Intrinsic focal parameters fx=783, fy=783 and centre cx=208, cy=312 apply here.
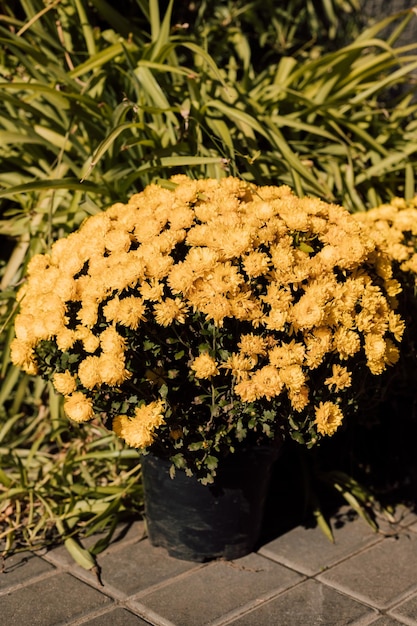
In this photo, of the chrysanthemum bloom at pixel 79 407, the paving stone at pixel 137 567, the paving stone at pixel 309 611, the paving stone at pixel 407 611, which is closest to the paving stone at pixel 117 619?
the paving stone at pixel 137 567

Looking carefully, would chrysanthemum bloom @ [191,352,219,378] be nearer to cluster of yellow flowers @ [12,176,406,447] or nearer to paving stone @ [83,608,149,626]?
cluster of yellow flowers @ [12,176,406,447]

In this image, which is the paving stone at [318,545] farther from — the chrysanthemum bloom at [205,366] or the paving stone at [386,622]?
the chrysanthemum bloom at [205,366]

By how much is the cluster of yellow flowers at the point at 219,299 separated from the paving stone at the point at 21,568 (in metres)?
0.52

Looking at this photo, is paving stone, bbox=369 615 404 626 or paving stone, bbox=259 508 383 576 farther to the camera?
paving stone, bbox=259 508 383 576

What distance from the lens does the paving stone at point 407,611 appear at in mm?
1985

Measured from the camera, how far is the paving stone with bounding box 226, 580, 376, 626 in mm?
1984

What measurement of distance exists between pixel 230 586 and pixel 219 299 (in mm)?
841

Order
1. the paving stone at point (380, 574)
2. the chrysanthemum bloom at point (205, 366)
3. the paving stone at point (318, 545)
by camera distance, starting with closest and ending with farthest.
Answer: the chrysanthemum bloom at point (205, 366) → the paving stone at point (380, 574) → the paving stone at point (318, 545)

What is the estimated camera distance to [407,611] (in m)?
2.02

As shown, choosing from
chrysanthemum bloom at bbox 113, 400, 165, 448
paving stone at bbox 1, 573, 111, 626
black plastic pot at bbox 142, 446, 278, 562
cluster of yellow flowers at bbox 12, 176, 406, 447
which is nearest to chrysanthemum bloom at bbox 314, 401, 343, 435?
cluster of yellow flowers at bbox 12, 176, 406, 447

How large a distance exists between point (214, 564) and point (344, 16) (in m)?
2.88

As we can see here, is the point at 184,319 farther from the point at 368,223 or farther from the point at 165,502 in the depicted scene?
the point at 368,223

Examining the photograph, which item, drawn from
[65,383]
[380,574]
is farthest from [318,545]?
[65,383]

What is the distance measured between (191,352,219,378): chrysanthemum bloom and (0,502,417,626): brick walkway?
64cm
